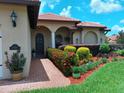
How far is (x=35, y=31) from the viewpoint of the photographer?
26594 mm

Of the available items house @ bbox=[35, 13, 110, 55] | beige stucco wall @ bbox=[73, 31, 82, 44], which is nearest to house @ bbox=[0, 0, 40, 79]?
house @ bbox=[35, 13, 110, 55]

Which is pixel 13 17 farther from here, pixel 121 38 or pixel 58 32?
pixel 121 38

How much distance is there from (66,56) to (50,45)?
15.3m

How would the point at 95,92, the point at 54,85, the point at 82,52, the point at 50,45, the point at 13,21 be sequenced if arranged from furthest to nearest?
the point at 50,45 < the point at 82,52 < the point at 13,21 < the point at 54,85 < the point at 95,92

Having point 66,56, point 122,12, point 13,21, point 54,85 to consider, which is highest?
point 122,12

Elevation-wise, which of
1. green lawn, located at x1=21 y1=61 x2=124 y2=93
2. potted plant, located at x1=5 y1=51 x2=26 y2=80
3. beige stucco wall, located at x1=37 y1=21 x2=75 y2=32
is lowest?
green lawn, located at x1=21 y1=61 x2=124 y2=93

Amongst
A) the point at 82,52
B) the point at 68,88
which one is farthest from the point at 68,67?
the point at 82,52

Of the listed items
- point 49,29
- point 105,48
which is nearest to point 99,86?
point 105,48

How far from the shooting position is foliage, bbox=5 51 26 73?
35.0 ft

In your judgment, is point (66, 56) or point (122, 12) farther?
point (122, 12)

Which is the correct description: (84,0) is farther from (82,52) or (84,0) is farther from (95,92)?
(95,92)

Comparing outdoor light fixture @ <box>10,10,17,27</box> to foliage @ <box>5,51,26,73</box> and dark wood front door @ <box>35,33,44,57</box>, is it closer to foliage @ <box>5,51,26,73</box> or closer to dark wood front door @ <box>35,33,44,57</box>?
foliage @ <box>5,51,26,73</box>

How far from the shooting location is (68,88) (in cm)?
838

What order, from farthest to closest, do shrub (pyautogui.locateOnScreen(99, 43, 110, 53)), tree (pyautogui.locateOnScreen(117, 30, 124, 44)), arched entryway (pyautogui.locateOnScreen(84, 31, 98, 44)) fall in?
tree (pyautogui.locateOnScreen(117, 30, 124, 44)) < arched entryway (pyautogui.locateOnScreen(84, 31, 98, 44)) < shrub (pyautogui.locateOnScreen(99, 43, 110, 53))
